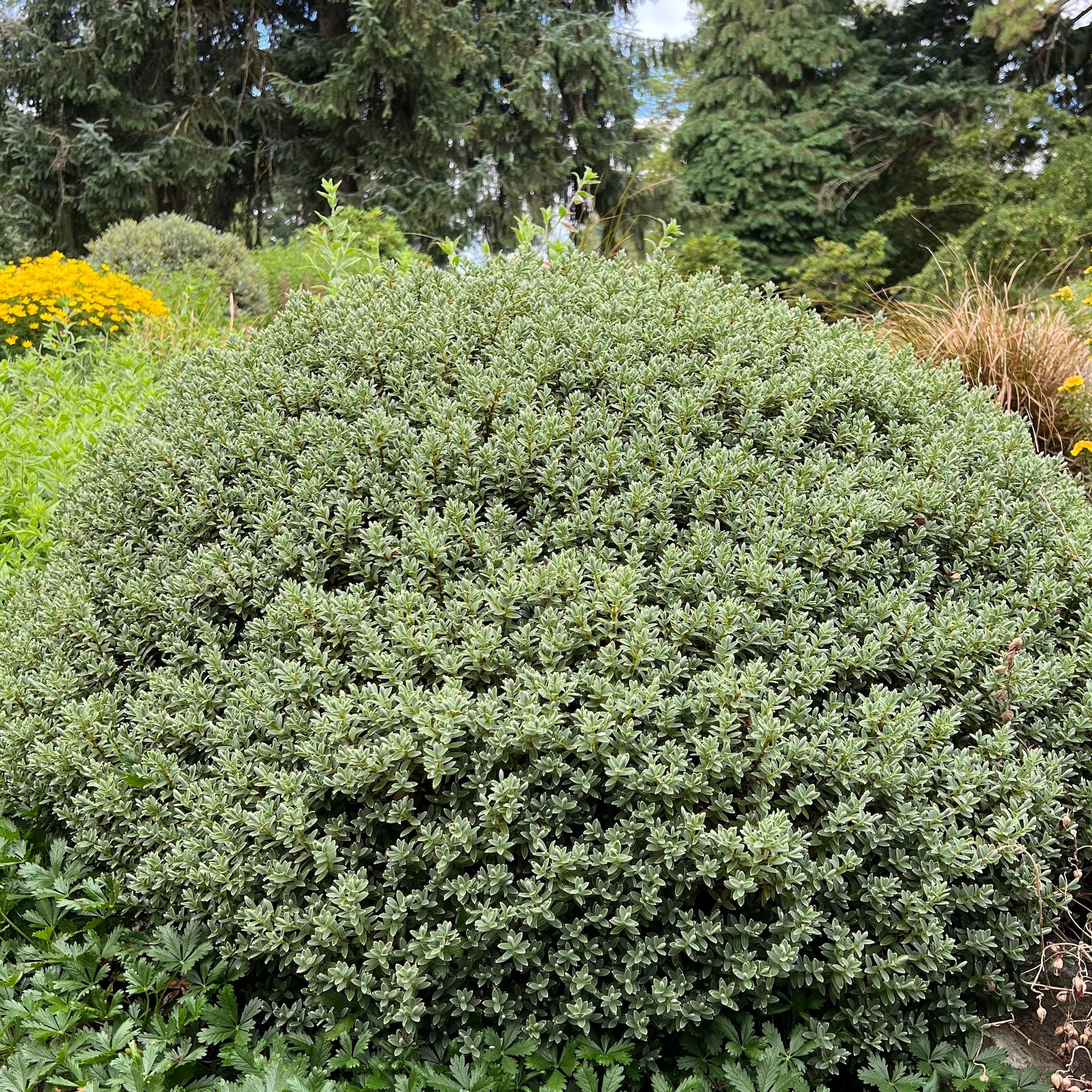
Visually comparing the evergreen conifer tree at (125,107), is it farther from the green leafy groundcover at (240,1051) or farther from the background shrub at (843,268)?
the green leafy groundcover at (240,1051)

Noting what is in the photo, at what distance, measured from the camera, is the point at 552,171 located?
53.8 ft

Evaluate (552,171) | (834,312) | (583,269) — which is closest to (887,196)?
(552,171)

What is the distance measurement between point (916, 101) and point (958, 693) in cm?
2126

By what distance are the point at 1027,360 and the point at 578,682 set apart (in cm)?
445

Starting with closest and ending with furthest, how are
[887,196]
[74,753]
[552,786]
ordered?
[552,786] → [74,753] → [887,196]

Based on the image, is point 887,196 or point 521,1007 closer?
point 521,1007

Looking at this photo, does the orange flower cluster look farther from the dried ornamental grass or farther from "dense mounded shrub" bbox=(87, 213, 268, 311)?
the dried ornamental grass

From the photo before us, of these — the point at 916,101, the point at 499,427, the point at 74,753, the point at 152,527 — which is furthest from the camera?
the point at 916,101

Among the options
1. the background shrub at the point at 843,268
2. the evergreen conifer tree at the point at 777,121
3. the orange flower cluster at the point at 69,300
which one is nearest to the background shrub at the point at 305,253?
the orange flower cluster at the point at 69,300

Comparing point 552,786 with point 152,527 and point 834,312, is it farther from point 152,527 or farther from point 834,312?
point 834,312

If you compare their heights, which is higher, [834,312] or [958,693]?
[834,312]

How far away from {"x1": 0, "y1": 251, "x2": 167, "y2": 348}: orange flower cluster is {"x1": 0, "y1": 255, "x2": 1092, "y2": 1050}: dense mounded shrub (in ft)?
18.7

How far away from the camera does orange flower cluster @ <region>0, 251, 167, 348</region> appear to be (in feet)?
25.5

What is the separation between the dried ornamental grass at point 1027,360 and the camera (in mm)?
4934
